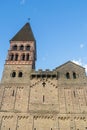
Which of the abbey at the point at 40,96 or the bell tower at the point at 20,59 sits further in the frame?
the bell tower at the point at 20,59

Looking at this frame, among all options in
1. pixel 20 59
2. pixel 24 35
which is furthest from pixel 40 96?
pixel 24 35

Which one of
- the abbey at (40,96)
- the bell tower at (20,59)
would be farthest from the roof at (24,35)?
the abbey at (40,96)

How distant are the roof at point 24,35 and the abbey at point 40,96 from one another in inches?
127

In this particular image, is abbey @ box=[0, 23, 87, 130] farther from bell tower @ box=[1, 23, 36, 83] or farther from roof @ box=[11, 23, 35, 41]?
roof @ box=[11, 23, 35, 41]

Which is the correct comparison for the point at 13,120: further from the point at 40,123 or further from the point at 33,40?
the point at 33,40

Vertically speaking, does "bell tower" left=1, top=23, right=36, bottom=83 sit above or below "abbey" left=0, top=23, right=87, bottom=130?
above

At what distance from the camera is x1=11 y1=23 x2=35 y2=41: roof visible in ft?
104

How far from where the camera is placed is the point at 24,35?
33344mm

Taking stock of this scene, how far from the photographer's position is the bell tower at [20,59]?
25.9 m

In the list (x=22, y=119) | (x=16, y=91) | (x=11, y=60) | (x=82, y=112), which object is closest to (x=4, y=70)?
(x=11, y=60)

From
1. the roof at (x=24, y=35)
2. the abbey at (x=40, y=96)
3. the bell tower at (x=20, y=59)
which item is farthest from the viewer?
the roof at (x=24, y=35)

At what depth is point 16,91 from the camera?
78.8 feet

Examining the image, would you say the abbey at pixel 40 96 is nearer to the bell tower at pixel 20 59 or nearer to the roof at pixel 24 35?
the bell tower at pixel 20 59

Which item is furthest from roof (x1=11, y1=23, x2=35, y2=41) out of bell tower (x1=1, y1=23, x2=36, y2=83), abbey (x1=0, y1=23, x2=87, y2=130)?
abbey (x1=0, y1=23, x2=87, y2=130)
